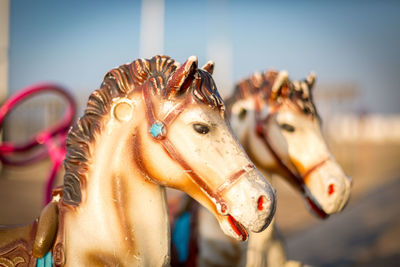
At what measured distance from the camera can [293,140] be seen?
1.98 meters

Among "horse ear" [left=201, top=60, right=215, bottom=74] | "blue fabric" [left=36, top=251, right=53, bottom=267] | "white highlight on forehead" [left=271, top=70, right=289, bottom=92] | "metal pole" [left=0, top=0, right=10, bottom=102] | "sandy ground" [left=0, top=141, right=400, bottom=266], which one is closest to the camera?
"blue fabric" [left=36, top=251, right=53, bottom=267]

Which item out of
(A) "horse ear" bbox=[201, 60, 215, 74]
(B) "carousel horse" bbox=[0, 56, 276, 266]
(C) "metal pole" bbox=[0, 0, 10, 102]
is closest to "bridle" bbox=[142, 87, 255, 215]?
(B) "carousel horse" bbox=[0, 56, 276, 266]

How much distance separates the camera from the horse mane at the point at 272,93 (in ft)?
6.65

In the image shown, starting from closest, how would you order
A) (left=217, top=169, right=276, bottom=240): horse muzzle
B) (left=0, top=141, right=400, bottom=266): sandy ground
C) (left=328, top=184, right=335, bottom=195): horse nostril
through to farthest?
(left=217, top=169, right=276, bottom=240): horse muzzle, (left=328, top=184, right=335, bottom=195): horse nostril, (left=0, top=141, right=400, bottom=266): sandy ground

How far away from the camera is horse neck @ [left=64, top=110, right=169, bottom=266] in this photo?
119 centimetres

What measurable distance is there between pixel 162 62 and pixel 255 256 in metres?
1.18

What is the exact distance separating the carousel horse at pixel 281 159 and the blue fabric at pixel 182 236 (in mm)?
87

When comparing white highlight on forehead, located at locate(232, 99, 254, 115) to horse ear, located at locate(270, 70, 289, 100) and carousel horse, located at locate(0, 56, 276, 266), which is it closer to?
horse ear, located at locate(270, 70, 289, 100)

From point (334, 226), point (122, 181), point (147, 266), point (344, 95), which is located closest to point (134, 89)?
point (122, 181)

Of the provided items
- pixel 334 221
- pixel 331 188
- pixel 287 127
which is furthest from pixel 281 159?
pixel 334 221

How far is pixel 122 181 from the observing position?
47.4 inches

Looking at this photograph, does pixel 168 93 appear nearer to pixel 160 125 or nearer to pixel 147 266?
pixel 160 125

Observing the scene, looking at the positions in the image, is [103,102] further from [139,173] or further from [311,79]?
[311,79]

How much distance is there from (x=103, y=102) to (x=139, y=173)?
0.28 m
